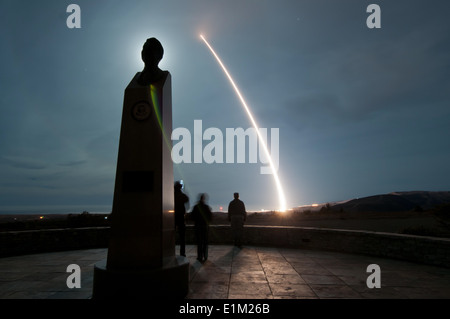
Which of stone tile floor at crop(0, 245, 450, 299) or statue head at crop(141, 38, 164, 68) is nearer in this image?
stone tile floor at crop(0, 245, 450, 299)

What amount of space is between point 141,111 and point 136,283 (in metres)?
2.85

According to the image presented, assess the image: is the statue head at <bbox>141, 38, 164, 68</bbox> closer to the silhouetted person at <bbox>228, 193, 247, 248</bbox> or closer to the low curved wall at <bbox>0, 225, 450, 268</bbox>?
the silhouetted person at <bbox>228, 193, 247, 248</bbox>

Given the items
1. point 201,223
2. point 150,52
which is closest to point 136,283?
point 201,223

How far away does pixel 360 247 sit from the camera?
8.25 meters

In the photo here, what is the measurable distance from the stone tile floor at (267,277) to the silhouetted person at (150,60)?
13.3ft

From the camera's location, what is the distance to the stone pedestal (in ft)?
12.8

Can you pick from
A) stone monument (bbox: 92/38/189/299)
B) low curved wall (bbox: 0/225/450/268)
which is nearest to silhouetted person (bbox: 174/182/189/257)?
stone monument (bbox: 92/38/189/299)

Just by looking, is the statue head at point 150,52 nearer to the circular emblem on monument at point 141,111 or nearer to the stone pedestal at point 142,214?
the stone pedestal at point 142,214

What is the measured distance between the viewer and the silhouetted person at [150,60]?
495 cm

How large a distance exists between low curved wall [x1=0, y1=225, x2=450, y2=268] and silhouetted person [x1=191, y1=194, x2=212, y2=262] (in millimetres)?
3211

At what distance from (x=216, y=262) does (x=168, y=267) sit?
125 inches

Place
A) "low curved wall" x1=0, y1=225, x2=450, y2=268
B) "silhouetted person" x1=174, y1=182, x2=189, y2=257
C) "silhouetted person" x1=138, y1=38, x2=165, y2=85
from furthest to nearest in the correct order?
"silhouetted person" x1=174, y1=182, x2=189, y2=257
"low curved wall" x1=0, y1=225, x2=450, y2=268
"silhouetted person" x1=138, y1=38, x2=165, y2=85
